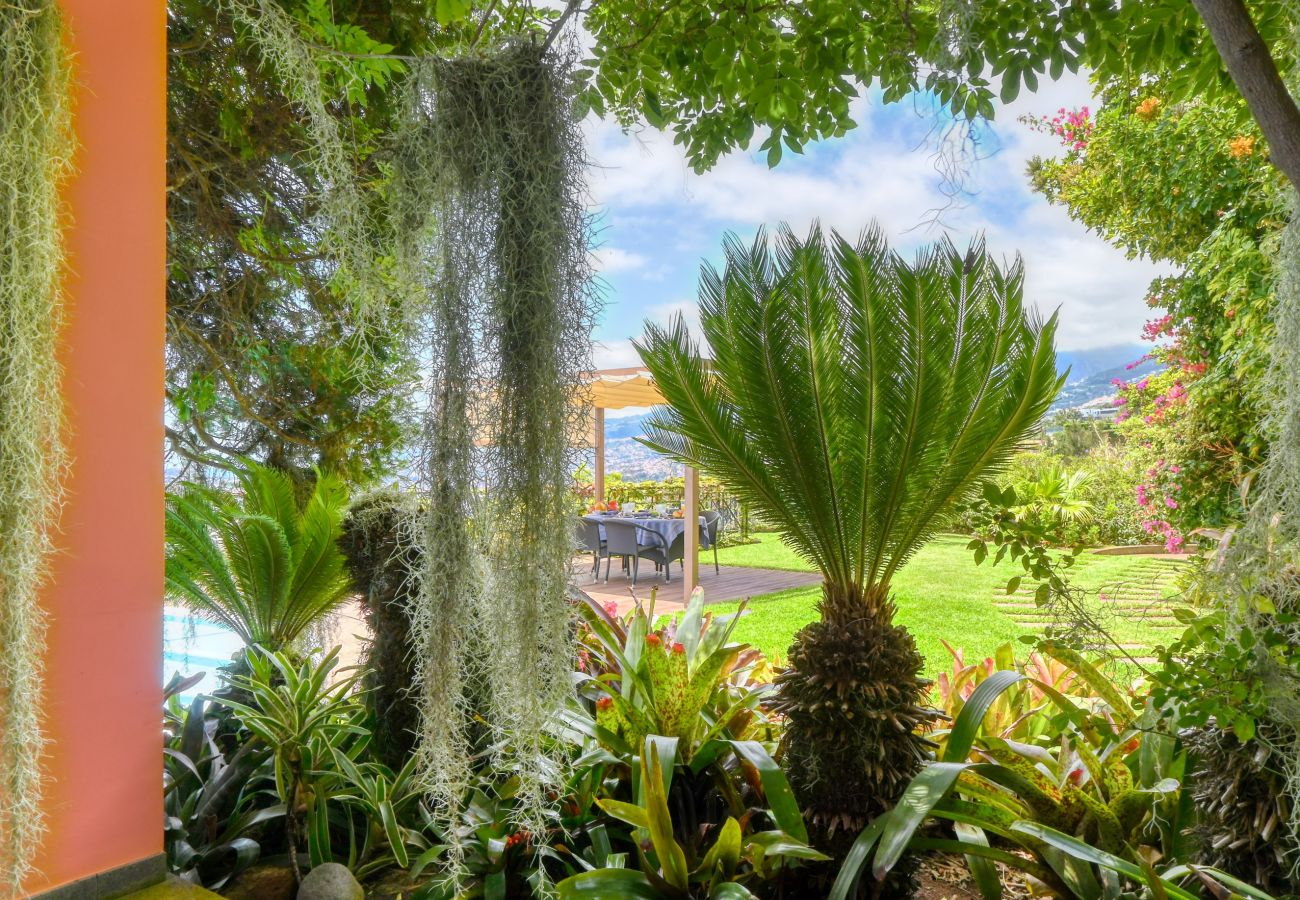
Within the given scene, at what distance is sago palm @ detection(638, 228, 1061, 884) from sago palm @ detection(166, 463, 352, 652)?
43.4 inches

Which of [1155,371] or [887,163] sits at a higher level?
[887,163]

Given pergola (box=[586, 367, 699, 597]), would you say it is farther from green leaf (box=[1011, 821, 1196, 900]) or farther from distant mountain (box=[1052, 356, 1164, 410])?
distant mountain (box=[1052, 356, 1164, 410])

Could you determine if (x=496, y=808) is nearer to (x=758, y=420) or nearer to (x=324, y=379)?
(x=758, y=420)

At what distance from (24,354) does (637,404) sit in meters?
6.53

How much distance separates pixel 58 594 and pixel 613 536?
5.06 m

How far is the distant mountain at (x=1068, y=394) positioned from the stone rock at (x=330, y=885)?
1.14 meters

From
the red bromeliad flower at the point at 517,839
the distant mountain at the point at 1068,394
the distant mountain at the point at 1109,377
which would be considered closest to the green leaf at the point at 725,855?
the red bromeliad flower at the point at 517,839

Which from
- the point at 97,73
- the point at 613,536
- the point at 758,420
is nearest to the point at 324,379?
the point at 97,73

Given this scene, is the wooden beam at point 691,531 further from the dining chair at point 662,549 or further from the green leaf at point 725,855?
the green leaf at point 725,855

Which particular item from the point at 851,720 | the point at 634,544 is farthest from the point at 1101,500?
the point at 851,720

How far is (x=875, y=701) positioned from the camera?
5.40 feet

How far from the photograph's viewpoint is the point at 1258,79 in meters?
0.73

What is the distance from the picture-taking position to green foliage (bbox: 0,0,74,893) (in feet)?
2.83

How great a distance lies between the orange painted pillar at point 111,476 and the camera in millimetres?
1054
